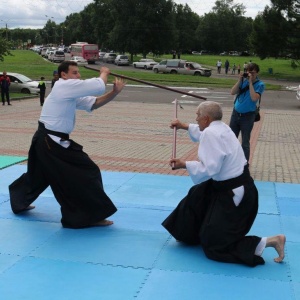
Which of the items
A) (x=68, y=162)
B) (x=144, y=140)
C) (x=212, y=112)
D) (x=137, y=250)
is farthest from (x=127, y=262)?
(x=144, y=140)

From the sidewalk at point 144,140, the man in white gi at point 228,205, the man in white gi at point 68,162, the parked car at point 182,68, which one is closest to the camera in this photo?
the man in white gi at point 228,205

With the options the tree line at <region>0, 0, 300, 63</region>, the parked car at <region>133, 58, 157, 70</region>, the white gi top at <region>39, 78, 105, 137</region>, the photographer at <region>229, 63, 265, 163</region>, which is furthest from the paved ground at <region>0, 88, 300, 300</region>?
the parked car at <region>133, 58, 157, 70</region>

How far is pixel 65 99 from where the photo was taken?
518cm

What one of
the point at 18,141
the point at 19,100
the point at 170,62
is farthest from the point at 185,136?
the point at 170,62

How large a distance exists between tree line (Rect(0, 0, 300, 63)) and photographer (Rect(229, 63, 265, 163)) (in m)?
20.6

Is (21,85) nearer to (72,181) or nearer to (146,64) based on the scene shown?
(72,181)

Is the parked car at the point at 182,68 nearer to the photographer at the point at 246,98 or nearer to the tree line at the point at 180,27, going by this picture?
the tree line at the point at 180,27

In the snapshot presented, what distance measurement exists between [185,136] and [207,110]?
9262mm

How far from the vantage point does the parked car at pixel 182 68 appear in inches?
1826

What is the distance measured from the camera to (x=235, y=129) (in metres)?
8.16

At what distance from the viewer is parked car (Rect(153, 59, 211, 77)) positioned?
46.4m

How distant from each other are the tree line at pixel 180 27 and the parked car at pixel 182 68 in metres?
7.59

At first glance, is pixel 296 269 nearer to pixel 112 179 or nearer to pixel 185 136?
pixel 112 179

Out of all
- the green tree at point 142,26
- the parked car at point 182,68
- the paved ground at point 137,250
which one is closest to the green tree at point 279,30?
the parked car at point 182,68
